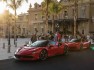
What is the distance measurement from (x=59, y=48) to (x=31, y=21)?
50383mm

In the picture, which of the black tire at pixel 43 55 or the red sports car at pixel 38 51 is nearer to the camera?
the red sports car at pixel 38 51

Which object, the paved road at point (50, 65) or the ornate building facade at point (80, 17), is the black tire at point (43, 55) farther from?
the ornate building facade at point (80, 17)

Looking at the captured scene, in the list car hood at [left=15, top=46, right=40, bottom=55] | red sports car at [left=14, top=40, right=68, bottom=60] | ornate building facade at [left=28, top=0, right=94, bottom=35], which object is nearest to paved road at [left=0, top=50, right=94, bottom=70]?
red sports car at [left=14, top=40, right=68, bottom=60]

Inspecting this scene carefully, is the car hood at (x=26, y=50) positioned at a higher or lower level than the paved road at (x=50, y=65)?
higher

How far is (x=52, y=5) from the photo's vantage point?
38.8m

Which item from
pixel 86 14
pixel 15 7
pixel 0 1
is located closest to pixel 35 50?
pixel 0 1

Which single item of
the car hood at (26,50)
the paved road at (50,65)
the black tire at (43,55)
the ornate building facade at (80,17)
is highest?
the ornate building facade at (80,17)

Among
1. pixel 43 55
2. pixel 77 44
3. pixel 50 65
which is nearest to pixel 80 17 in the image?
pixel 77 44

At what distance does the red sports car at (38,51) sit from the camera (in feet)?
45.5

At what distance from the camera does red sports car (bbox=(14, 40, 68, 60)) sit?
13883mm

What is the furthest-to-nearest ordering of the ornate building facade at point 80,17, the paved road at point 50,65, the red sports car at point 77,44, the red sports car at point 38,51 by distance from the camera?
1. the ornate building facade at point 80,17
2. the red sports car at point 77,44
3. the red sports car at point 38,51
4. the paved road at point 50,65

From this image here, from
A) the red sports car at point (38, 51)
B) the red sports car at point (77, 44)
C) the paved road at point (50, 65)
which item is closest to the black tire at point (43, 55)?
the red sports car at point (38, 51)

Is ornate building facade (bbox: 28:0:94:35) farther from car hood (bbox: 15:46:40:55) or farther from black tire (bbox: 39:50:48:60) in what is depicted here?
car hood (bbox: 15:46:40:55)

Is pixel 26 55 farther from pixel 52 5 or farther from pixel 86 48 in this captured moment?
pixel 52 5
